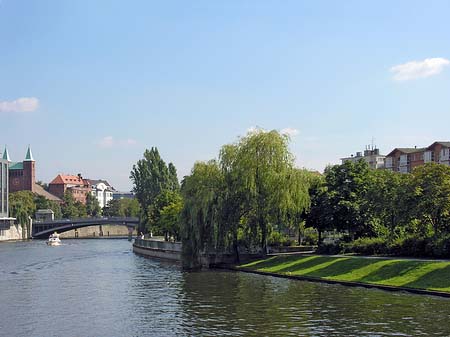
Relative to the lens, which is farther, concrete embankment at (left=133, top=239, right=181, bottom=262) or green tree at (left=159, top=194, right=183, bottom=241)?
green tree at (left=159, top=194, right=183, bottom=241)

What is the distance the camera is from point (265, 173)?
74188mm

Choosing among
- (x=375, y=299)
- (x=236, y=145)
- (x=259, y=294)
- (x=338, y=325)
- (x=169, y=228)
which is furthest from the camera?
(x=169, y=228)

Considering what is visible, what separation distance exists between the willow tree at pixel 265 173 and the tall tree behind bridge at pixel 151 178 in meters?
94.5

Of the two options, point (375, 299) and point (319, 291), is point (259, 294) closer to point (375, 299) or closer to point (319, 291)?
point (319, 291)

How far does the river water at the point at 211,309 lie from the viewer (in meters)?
37.0

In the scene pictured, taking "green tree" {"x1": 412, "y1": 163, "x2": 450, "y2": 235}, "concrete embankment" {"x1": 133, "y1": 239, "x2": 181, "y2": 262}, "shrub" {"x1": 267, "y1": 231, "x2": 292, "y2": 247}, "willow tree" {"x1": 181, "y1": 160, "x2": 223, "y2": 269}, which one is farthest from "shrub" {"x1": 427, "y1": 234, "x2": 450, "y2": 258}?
"concrete embankment" {"x1": 133, "y1": 239, "x2": 181, "y2": 262}

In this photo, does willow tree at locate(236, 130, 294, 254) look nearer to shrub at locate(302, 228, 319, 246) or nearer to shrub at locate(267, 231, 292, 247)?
shrub at locate(267, 231, 292, 247)

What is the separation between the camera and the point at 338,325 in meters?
37.6

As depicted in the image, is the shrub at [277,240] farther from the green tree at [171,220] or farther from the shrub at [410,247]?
the green tree at [171,220]

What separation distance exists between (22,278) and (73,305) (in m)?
26.1

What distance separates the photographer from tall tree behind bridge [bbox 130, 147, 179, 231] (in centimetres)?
17012

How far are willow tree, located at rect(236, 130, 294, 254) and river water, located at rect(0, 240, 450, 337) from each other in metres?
9.61

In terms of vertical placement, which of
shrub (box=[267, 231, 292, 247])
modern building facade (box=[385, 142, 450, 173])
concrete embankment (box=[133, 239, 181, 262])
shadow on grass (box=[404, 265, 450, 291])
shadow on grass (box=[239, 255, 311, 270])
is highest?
modern building facade (box=[385, 142, 450, 173])

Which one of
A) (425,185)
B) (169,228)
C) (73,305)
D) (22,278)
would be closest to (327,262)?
(425,185)
